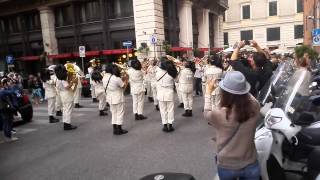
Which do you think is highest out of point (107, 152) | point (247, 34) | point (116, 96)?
point (247, 34)

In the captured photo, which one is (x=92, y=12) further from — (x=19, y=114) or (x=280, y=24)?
(x=280, y=24)

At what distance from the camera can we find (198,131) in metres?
8.81

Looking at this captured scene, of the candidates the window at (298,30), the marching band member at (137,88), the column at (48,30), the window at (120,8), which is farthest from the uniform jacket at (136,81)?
the window at (298,30)

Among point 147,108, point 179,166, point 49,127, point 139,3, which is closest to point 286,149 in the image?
point 179,166

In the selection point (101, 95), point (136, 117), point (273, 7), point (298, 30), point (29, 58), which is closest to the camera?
point (136, 117)

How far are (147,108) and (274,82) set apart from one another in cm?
792

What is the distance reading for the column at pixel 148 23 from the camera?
25.0 meters

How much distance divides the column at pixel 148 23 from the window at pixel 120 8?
0.99 metres

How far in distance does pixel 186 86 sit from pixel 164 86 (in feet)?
6.56

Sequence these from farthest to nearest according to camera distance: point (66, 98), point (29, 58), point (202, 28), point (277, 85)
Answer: point (202, 28) < point (29, 58) < point (66, 98) < point (277, 85)

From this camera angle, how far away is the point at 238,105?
10.4 ft

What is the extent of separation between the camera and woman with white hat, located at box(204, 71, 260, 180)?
3.18 metres

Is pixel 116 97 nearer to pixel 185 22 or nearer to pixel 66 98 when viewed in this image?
pixel 66 98

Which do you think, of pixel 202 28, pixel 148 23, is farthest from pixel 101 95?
pixel 202 28
